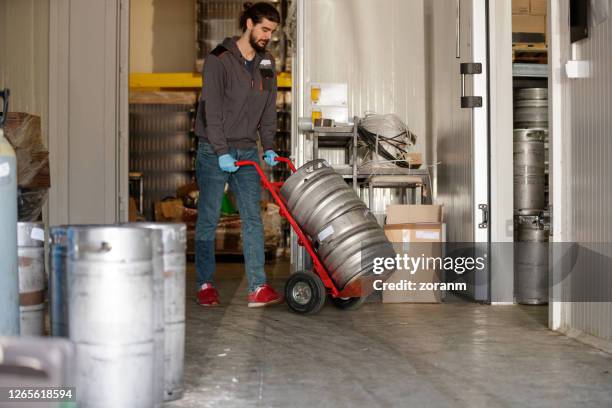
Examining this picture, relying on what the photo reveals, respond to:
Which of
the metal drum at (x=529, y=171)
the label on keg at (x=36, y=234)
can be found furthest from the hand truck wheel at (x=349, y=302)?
the label on keg at (x=36, y=234)

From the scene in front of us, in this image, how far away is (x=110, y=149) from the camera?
22.0 ft

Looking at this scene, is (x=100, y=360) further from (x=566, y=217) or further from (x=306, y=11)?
(x=306, y=11)

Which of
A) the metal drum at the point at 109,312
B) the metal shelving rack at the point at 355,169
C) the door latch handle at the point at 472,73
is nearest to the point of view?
the metal drum at the point at 109,312

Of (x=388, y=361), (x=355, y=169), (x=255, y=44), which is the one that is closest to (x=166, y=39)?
(x=355, y=169)

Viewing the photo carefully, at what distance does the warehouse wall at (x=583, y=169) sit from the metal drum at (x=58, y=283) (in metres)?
2.37

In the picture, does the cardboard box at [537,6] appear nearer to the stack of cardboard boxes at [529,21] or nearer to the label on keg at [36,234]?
the stack of cardboard boxes at [529,21]

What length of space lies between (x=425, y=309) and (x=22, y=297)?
118 inches

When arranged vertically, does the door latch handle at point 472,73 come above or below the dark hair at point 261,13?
below

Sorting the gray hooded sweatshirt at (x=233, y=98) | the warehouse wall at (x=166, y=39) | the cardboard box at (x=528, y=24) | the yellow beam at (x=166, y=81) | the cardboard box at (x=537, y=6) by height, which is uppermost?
the warehouse wall at (x=166, y=39)

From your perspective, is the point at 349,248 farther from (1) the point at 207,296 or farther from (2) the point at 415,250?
(1) the point at 207,296

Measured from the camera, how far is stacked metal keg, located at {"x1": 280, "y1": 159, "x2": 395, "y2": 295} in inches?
188

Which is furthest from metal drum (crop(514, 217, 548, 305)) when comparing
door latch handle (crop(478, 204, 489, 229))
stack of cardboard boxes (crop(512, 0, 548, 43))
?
stack of cardboard boxes (crop(512, 0, 548, 43))

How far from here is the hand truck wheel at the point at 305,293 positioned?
15.7 ft

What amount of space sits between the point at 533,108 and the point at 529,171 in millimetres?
814
